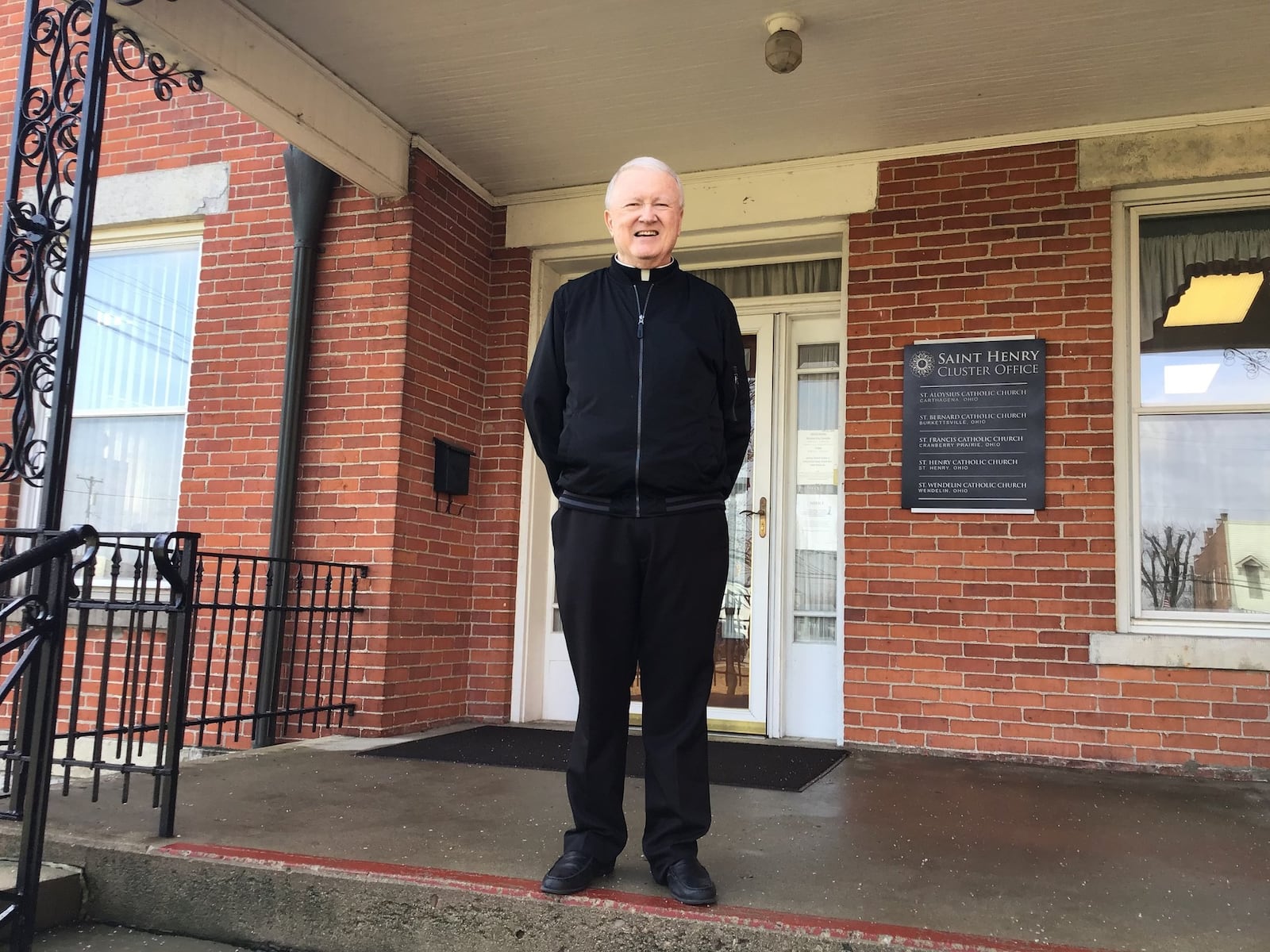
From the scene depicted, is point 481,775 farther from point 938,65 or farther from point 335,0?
point 938,65

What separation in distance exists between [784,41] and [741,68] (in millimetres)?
416

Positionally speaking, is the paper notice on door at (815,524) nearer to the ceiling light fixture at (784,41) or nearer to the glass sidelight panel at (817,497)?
the glass sidelight panel at (817,497)

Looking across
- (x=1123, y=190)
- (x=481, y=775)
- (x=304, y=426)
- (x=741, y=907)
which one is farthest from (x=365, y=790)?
(x=1123, y=190)

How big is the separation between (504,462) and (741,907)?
146 inches

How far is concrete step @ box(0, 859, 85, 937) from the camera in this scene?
2696 millimetres

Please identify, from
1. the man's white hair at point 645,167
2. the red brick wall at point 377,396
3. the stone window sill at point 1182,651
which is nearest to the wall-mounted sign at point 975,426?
the stone window sill at point 1182,651

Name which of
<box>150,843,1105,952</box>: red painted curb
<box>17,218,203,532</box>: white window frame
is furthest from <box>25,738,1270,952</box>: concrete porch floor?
<box>17,218,203,532</box>: white window frame

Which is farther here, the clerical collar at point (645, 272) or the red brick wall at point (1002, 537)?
the red brick wall at point (1002, 537)

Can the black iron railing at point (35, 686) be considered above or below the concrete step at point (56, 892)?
above

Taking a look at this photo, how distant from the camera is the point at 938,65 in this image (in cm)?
438

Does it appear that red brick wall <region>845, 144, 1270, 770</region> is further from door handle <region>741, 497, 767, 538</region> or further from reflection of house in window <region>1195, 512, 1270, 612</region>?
door handle <region>741, 497, 767, 538</region>

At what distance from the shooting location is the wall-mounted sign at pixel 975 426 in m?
4.72

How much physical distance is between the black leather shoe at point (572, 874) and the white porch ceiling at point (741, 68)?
3294 millimetres

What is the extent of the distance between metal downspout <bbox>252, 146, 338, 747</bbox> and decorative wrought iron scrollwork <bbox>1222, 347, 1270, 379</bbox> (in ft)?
15.3
